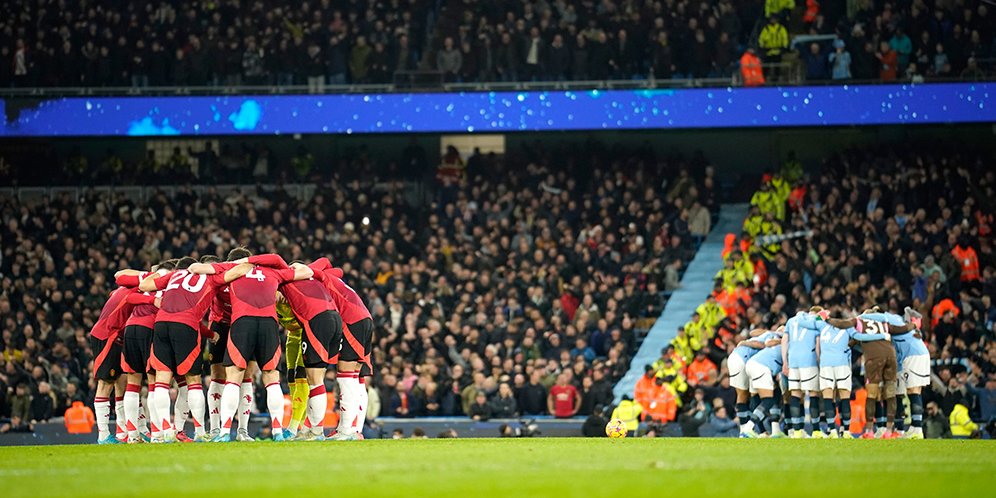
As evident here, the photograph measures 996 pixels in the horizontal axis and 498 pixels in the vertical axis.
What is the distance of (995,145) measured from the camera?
31.5 m

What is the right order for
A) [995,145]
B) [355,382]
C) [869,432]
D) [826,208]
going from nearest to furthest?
1. [355,382]
2. [869,432]
3. [826,208]
4. [995,145]

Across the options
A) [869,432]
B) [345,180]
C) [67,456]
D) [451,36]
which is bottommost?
[869,432]

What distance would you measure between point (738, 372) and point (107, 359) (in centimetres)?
803

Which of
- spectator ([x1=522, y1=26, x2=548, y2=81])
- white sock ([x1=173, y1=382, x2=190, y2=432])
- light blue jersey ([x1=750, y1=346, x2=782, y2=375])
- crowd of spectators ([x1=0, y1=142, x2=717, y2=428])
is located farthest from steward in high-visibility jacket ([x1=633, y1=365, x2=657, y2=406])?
white sock ([x1=173, y1=382, x2=190, y2=432])

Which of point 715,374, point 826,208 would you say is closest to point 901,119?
point 826,208

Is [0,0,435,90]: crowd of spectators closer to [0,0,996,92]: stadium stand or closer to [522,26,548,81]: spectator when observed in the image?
[0,0,996,92]: stadium stand

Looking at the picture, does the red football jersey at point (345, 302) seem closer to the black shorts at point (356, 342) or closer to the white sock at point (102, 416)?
the black shorts at point (356, 342)

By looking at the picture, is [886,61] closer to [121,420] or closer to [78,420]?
[78,420]

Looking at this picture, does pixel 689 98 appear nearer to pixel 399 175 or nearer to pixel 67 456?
Answer: pixel 399 175

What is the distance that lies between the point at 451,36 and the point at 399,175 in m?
3.34

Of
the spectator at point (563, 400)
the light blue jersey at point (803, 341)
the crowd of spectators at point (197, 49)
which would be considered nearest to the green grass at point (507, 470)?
the light blue jersey at point (803, 341)

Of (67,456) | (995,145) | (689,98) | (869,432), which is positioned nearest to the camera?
(67,456)

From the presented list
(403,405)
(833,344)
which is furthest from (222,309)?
(403,405)

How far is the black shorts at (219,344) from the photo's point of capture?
14586 millimetres
